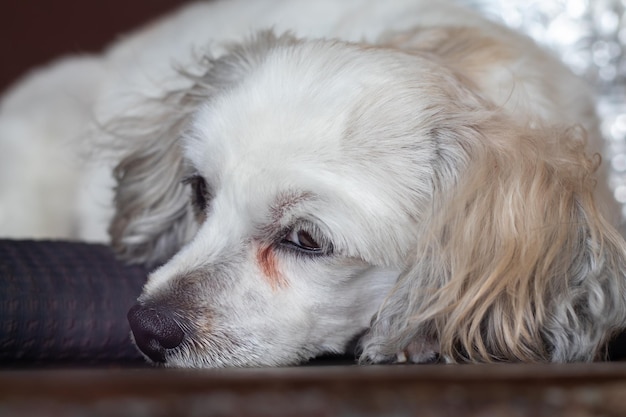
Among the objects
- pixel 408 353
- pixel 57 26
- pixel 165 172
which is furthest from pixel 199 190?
pixel 57 26

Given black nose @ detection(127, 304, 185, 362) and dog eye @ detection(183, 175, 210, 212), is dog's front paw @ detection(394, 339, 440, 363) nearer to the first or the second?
black nose @ detection(127, 304, 185, 362)

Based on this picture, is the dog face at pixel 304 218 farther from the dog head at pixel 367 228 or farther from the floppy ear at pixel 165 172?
the floppy ear at pixel 165 172

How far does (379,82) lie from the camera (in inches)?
53.1

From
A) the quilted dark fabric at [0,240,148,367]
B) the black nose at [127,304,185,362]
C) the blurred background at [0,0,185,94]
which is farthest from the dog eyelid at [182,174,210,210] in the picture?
the blurred background at [0,0,185,94]

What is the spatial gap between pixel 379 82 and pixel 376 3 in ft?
2.26

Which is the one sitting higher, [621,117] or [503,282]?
[621,117]

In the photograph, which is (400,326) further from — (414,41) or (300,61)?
(414,41)

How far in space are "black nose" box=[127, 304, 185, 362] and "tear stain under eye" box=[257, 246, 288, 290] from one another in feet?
0.55

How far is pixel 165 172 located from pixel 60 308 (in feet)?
1.77

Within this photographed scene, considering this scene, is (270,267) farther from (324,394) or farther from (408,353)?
(324,394)

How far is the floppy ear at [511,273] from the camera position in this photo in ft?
3.91

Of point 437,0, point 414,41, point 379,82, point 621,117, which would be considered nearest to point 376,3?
point 437,0

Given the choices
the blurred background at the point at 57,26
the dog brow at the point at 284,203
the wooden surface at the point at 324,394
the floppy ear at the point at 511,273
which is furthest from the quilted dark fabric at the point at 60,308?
the blurred background at the point at 57,26

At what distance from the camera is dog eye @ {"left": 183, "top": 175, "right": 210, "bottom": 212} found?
148 centimetres
